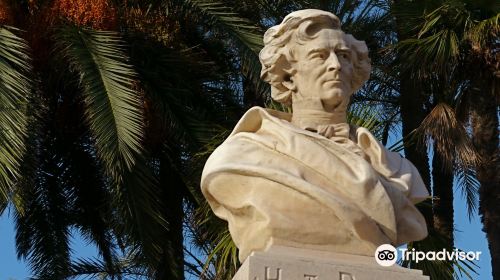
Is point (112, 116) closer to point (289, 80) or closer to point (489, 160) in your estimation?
point (489, 160)

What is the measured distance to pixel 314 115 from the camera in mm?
9039

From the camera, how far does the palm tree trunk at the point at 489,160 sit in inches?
647

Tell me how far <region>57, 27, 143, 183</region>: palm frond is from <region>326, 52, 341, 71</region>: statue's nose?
6423 mm

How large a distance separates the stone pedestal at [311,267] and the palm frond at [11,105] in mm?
7004

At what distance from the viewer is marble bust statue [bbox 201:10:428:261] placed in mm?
8414

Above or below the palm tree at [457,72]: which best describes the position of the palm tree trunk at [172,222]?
below

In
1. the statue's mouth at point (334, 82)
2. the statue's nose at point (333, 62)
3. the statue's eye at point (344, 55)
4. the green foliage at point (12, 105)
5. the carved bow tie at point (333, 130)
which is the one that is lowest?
the carved bow tie at point (333, 130)

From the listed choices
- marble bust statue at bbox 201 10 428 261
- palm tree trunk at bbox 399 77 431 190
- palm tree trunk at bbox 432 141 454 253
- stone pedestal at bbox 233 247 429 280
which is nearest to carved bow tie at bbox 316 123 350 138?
marble bust statue at bbox 201 10 428 261

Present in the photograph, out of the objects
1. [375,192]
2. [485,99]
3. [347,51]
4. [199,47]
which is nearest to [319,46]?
[347,51]

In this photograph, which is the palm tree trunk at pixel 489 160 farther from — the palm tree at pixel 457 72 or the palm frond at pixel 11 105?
the palm frond at pixel 11 105

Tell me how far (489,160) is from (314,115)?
8076 mm

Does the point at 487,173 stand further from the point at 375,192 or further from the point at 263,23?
the point at 375,192

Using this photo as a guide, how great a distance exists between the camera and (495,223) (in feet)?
54.1

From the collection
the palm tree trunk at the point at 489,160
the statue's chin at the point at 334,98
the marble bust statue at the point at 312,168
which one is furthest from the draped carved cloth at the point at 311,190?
the palm tree trunk at the point at 489,160
